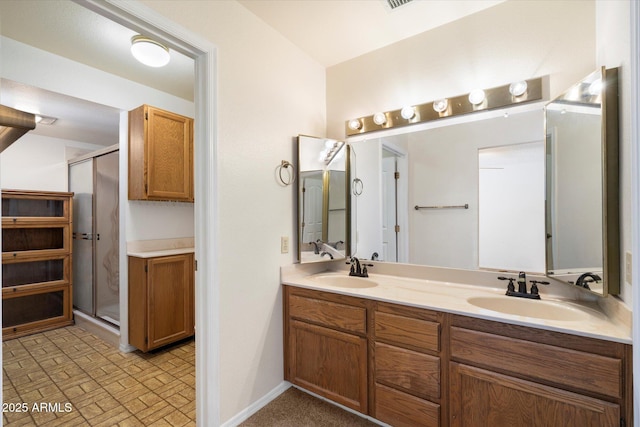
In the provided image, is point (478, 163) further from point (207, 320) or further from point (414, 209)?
point (207, 320)

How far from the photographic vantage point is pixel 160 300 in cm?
271

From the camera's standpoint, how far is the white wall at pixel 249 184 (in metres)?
1.77

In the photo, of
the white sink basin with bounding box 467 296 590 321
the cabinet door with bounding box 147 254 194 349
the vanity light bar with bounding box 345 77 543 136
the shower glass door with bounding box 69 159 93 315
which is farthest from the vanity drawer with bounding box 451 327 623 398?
the shower glass door with bounding box 69 159 93 315

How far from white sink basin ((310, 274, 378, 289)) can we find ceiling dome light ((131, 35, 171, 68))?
1.99 m

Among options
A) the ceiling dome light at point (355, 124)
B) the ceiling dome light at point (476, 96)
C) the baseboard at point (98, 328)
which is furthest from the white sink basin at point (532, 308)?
the baseboard at point (98, 328)

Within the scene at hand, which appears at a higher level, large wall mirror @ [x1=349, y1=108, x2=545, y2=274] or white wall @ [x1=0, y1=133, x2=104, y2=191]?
white wall @ [x1=0, y1=133, x2=104, y2=191]

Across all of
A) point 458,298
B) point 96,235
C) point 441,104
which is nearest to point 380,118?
point 441,104

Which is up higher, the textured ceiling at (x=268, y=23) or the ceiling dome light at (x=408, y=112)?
the textured ceiling at (x=268, y=23)

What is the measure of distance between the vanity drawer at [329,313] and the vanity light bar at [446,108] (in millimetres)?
1402

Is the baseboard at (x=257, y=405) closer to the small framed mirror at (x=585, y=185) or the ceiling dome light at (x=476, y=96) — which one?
the small framed mirror at (x=585, y=185)

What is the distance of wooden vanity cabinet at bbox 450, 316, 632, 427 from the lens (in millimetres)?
1165

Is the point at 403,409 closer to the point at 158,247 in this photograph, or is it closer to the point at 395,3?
the point at 395,3

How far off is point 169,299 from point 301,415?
1652 millimetres

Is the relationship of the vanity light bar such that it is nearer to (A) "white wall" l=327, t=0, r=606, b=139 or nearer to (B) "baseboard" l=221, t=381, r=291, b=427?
(A) "white wall" l=327, t=0, r=606, b=139
